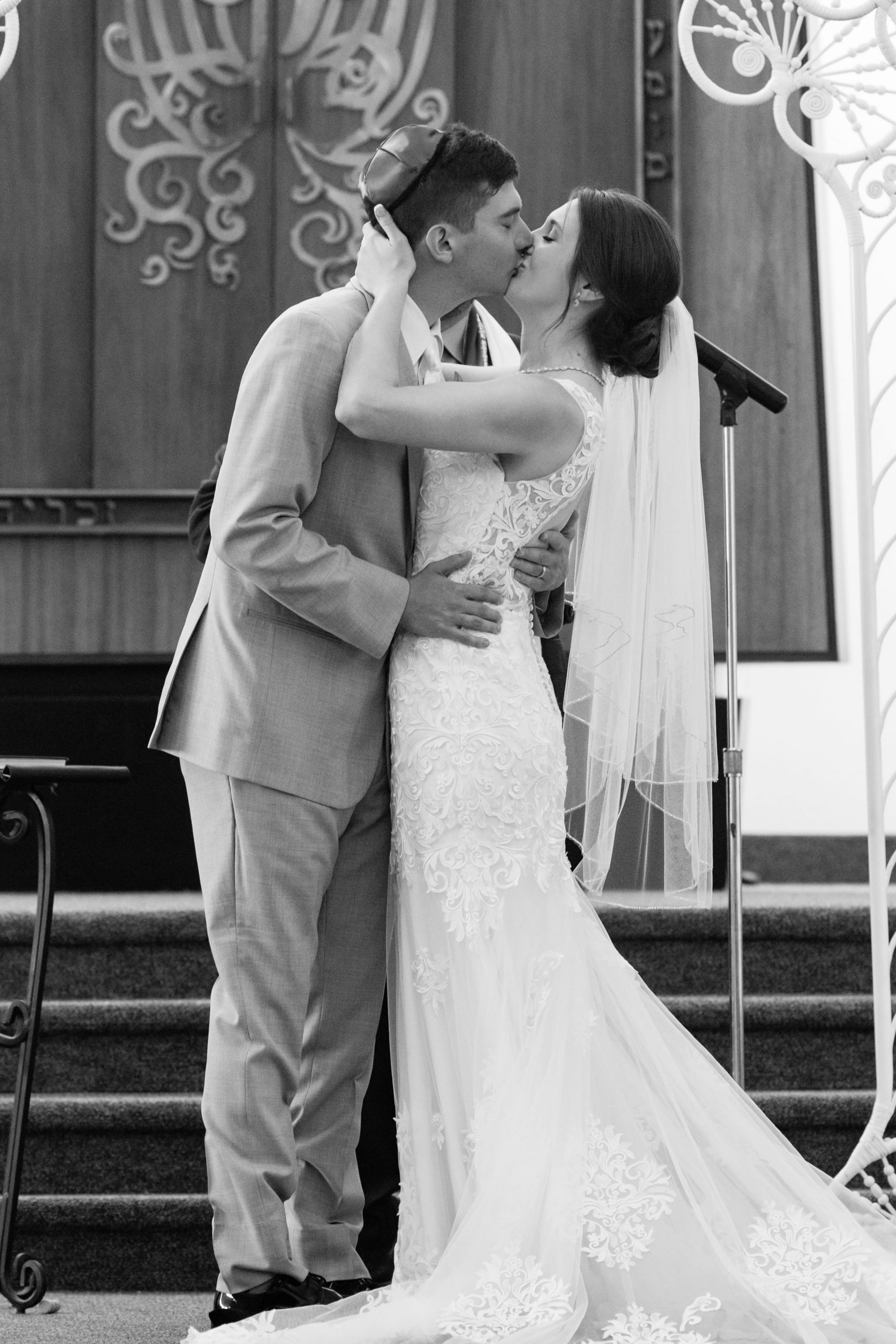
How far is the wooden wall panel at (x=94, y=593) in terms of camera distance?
16.5 ft

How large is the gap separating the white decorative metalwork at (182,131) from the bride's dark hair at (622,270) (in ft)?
9.98

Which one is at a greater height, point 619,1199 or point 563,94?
point 563,94

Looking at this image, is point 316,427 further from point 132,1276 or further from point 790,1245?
point 132,1276

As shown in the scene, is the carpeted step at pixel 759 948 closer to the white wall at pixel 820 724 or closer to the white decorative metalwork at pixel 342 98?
the white wall at pixel 820 724

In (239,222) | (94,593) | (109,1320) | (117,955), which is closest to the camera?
(109,1320)

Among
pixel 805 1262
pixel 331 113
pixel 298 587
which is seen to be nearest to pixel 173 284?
pixel 331 113

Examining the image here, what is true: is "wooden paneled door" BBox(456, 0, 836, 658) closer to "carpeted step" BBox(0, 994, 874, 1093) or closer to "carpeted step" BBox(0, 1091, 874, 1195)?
"carpeted step" BBox(0, 994, 874, 1093)

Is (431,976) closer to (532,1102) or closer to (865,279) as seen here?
(532,1102)

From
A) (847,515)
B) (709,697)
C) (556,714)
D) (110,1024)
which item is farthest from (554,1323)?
(847,515)

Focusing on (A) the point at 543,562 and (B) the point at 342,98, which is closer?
(A) the point at 543,562

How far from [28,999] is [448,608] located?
3.00ft

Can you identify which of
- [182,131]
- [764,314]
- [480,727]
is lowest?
[480,727]

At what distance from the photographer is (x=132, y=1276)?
9.39 ft

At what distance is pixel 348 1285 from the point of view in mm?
2178
